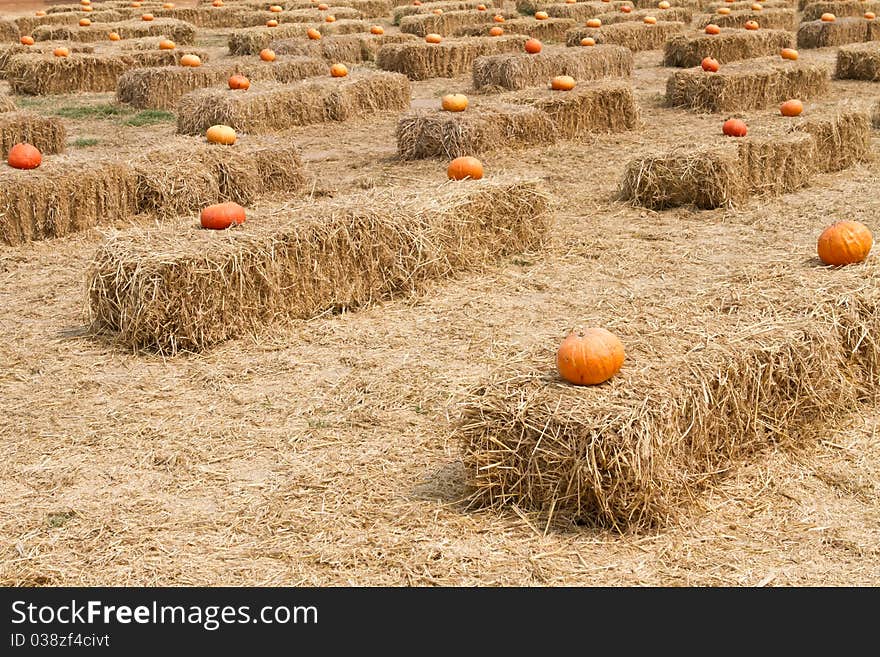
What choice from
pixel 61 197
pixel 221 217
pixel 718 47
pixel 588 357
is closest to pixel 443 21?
pixel 718 47

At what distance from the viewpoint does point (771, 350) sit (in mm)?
6133

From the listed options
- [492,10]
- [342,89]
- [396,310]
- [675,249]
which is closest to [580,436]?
[396,310]

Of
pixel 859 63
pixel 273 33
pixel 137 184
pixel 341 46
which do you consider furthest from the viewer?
pixel 273 33

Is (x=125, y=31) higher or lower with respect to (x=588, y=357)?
higher

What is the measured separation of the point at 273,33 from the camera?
2459 centimetres

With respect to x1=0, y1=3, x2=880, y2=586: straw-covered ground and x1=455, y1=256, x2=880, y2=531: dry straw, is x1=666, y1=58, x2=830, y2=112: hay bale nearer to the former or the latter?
x1=0, y1=3, x2=880, y2=586: straw-covered ground

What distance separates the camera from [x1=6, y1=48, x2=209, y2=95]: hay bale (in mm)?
19953

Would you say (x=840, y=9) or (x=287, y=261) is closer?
(x=287, y=261)

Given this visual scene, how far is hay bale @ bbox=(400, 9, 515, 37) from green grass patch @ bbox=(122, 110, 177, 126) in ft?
36.3

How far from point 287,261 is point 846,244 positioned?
4047mm

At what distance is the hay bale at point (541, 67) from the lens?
19016 mm

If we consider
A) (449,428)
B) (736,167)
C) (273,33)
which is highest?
(273,33)

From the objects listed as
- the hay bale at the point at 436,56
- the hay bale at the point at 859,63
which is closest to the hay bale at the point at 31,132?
the hay bale at the point at 436,56

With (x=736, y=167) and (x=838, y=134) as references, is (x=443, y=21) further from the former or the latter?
(x=736, y=167)
